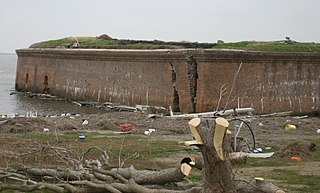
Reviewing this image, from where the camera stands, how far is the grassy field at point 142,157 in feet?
30.1

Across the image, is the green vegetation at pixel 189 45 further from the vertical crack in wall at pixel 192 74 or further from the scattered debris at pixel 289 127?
the scattered debris at pixel 289 127

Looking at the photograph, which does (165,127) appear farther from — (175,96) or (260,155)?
(175,96)

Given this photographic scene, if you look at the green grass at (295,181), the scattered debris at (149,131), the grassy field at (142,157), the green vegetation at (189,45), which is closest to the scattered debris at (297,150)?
the grassy field at (142,157)

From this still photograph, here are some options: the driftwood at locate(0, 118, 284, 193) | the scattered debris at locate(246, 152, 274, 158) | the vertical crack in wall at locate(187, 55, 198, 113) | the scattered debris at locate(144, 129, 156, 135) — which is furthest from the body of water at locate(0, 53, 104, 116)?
the driftwood at locate(0, 118, 284, 193)

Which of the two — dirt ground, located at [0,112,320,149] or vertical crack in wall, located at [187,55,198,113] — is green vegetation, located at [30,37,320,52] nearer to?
vertical crack in wall, located at [187,55,198,113]

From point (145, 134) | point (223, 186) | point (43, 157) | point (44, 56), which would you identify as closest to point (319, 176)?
point (223, 186)

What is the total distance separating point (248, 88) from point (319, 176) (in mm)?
14639

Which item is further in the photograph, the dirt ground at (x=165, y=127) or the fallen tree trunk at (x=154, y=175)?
the dirt ground at (x=165, y=127)

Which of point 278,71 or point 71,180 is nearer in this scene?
point 71,180

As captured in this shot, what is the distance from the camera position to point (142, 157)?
36.9ft

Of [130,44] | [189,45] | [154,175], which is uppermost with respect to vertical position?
[189,45]

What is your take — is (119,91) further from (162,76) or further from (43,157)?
(43,157)

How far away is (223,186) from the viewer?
6.30m

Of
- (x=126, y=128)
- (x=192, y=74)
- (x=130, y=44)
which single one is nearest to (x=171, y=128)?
(x=126, y=128)
